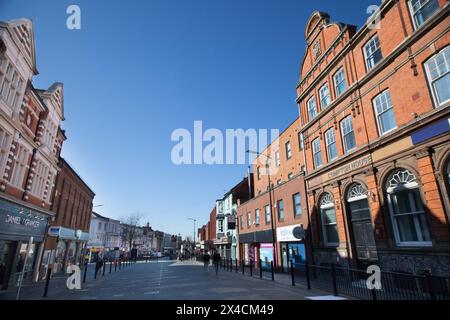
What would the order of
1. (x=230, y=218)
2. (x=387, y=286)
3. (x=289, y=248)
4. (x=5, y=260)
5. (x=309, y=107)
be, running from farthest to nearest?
1. (x=230, y=218)
2. (x=289, y=248)
3. (x=309, y=107)
4. (x=5, y=260)
5. (x=387, y=286)

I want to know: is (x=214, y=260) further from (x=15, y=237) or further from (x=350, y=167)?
(x=15, y=237)

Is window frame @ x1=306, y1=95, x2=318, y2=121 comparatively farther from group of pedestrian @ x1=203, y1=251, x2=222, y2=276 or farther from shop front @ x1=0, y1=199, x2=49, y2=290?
shop front @ x1=0, y1=199, x2=49, y2=290

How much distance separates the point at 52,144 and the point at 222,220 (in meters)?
31.7

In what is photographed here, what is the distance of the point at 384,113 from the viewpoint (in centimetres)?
1338

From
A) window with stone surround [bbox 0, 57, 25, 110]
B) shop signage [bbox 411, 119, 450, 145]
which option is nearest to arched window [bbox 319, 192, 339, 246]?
shop signage [bbox 411, 119, 450, 145]

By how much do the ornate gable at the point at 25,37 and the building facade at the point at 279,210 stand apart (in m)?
19.1

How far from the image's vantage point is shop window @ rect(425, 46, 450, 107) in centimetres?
1020

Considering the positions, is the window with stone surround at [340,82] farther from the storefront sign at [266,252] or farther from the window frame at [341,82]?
the storefront sign at [266,252]

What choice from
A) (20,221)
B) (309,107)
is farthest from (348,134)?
(20,221)

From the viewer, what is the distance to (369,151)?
13.7 meters

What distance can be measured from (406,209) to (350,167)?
3955 millimetres
